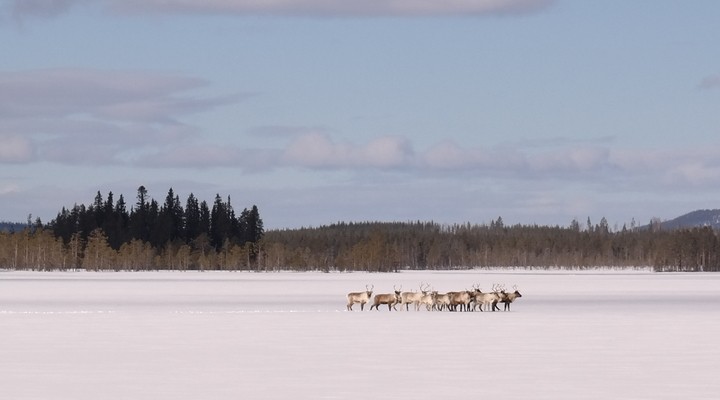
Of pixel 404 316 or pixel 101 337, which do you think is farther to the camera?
pixel 404 316

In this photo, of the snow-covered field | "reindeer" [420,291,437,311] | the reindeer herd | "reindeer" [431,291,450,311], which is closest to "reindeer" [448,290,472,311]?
the reindeer herd

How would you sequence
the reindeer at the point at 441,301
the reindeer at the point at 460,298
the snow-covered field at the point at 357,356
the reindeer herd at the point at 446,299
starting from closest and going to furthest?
the snow-covered field at the point at 357,356
the reindeer at the point at 460,298
the reindeer herd at the point at 446,299
the reindeer at the point at 441,301

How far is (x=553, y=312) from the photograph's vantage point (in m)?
45.2

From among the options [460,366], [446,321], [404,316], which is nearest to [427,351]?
[460,366]

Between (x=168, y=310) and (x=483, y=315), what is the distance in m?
12.1

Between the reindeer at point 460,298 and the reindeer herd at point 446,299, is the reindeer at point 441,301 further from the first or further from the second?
the reindeer at point 460,298

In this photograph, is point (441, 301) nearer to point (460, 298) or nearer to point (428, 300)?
point (428, 300)

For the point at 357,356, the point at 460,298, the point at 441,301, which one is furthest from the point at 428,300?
the point at 357,356

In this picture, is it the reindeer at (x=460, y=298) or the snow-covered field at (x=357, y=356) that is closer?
the snow-covered field at (x=357, y=356)

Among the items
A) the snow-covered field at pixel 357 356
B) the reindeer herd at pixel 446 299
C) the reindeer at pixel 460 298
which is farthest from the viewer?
the reindeer herd at pixel 446 299

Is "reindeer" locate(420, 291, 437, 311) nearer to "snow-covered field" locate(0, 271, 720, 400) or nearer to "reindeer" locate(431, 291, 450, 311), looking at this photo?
"reindeer" locate(431, 291, 450, 311)

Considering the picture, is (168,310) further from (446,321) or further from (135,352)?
(135,352)

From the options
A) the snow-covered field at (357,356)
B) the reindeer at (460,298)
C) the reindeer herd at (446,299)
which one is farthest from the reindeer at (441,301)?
the snow-covered field at (357,356)

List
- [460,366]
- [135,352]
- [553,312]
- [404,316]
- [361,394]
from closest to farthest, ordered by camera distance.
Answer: [361,394], [460,366], [135,352], [404,316], [553,312]
